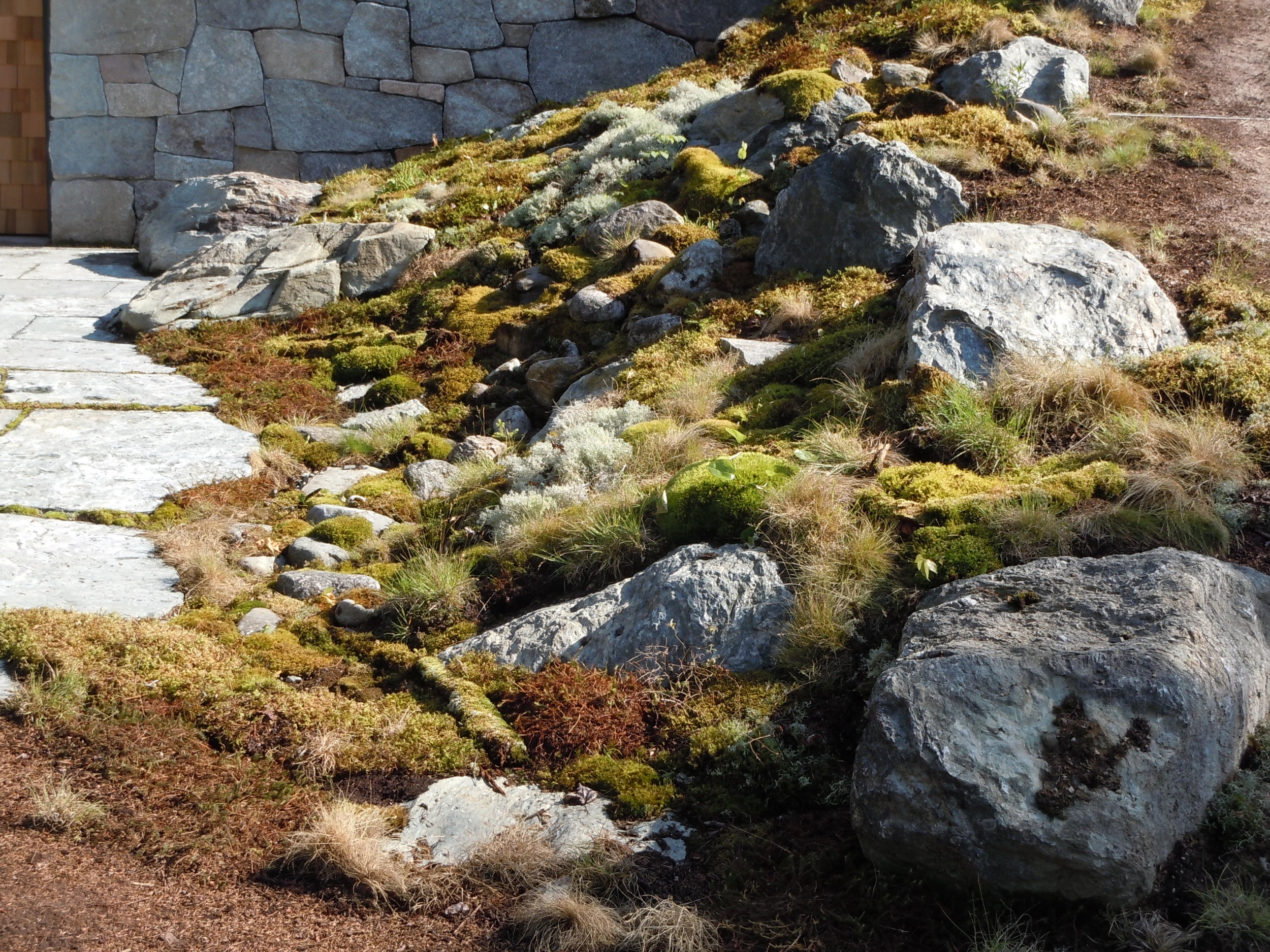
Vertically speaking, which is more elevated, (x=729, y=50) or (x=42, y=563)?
(x=729, y=50)

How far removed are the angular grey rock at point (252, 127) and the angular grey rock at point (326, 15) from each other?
1460mm

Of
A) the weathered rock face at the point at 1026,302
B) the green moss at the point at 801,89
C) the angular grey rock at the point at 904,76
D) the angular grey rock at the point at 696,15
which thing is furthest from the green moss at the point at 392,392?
the angular grey rock at the point at 696,15

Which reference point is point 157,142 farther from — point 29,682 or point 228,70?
point 29,682

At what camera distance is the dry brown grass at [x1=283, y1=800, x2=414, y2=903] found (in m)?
3.74

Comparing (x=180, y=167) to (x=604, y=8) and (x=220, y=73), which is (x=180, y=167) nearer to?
(x=220, y=73)

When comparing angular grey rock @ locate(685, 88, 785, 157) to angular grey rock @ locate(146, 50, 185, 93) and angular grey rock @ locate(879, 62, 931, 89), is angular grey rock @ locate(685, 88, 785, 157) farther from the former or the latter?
angular grey rock @ locate(146, 50, 185, 93)

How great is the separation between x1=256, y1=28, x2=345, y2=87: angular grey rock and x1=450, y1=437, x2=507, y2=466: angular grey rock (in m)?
10.1

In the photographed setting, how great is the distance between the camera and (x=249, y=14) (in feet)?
51.3

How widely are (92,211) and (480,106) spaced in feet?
19.8

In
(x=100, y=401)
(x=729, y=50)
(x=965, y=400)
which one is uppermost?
(x=729, y=50)

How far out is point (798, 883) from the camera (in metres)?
3.67


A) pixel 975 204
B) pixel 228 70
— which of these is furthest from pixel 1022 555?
pixel 228 70

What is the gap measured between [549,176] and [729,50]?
395 cm

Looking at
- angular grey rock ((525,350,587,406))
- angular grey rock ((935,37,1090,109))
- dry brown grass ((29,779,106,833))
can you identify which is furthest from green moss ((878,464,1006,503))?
angular grey rock ((935,37,1090,109))
